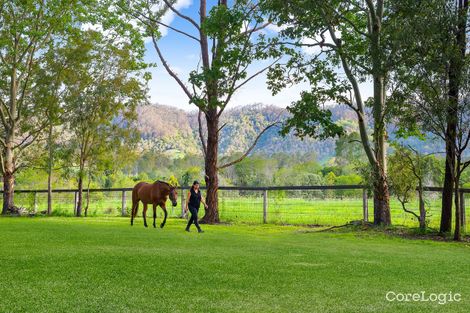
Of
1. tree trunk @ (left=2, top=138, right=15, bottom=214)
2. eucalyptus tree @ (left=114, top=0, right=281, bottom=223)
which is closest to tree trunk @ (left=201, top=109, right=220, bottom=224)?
eucalyptus tree @ (left=114, top=0, right=281, bottom=223)

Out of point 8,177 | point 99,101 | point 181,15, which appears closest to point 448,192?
point 181,15

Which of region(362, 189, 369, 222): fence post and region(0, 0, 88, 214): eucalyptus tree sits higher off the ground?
region(0, 0, 88, 214): eucalyptus tree

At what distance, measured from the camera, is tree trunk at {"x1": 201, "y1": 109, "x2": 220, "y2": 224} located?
22047 millimetres

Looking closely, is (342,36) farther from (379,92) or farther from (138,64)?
(138,64)

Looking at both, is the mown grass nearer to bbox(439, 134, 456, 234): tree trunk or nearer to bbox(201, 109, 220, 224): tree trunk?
bbox(439, 134, 456, 234): tree trunk

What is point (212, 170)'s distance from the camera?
22328 mm

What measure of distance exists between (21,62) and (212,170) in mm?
15057

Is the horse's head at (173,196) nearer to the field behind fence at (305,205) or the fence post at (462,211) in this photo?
the field behind fence at (305,205)

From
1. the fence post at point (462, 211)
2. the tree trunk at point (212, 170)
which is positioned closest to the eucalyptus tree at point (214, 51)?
the tree trunk at point (212, 170)

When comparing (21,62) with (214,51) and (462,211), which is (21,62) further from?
(462,211)

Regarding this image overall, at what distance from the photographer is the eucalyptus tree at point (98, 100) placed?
1174 inches

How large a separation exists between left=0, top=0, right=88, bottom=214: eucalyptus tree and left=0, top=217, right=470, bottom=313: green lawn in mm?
20644

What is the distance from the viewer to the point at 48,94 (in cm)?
2988

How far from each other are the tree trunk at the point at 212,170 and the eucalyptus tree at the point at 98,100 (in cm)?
886
